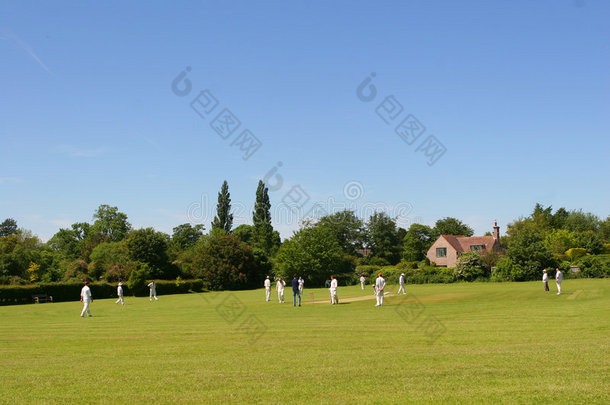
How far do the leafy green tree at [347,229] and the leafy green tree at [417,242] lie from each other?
11569mm

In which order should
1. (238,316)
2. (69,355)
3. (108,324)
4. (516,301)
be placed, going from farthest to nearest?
(516,301) < (238,316) < (108,324) < (69,355)

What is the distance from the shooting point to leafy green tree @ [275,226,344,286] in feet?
233

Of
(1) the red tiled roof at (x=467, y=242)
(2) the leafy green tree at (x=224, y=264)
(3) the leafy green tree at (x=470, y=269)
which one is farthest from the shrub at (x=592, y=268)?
(2) the leafy green tree at (x=224, y=264)

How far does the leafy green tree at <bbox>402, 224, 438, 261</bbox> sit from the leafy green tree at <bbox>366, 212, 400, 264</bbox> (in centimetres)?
324

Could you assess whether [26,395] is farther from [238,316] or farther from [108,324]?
[238,316]

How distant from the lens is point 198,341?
15969mm

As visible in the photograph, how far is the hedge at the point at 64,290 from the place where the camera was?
4841cm

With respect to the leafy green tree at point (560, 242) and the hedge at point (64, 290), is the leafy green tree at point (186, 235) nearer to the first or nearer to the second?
the hedge at point (64, 290)

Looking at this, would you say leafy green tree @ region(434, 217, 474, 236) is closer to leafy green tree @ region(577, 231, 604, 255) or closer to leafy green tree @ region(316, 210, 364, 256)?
leafy green tree @ region(316, 210, 364, 256)

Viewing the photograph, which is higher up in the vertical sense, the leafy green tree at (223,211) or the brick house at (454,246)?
the leafy green tree at (223,211)

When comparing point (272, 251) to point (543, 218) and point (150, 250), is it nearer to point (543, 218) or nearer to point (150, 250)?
point (150, 250)

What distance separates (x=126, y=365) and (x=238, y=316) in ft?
43.5

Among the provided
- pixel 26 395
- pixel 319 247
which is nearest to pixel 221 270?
pixel 319 247

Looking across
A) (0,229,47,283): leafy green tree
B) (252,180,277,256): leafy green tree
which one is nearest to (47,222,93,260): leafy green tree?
(0,229,47,283): leafy green tree
